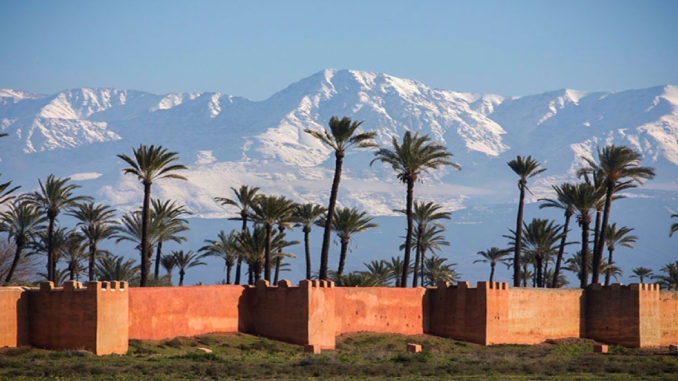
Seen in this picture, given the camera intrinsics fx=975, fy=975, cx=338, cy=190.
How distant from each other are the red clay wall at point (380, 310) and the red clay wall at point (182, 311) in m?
5.62

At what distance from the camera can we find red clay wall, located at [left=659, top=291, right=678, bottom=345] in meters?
60.8

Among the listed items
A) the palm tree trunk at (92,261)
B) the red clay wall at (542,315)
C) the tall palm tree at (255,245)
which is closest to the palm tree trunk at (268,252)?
the tall palm tree at (255,245)

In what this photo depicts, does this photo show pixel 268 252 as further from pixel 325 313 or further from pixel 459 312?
pixel 325 313

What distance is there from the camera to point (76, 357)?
114 ft

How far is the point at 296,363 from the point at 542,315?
77.7ft

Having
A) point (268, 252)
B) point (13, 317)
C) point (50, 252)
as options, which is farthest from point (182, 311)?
point (50, 252)

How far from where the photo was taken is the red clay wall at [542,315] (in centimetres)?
5431

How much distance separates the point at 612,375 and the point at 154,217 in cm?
4362

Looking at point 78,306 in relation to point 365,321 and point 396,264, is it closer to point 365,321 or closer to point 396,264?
point 365,321

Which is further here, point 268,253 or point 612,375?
point 268,253

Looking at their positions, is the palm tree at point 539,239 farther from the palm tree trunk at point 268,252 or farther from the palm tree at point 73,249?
the palm tree at point 73,249

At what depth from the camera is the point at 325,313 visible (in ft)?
151

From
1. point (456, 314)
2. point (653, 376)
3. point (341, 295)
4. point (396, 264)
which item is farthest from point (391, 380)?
point (396, 264)

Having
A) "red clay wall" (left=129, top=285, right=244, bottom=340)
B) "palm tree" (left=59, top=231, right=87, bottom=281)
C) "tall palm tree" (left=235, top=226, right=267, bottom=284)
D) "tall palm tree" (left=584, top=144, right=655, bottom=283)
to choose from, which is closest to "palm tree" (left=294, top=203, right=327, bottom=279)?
"tall palm tree" (left=235, top=226, right=267, bottom=284)
